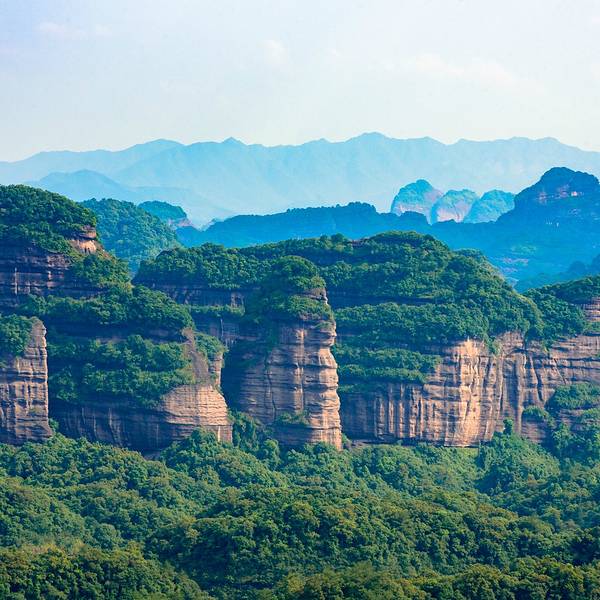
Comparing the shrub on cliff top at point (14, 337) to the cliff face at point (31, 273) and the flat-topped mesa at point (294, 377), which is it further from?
the flat-topped mesa at point (294, 377)


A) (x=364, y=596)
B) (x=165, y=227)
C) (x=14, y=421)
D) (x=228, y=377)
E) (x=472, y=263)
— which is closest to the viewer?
(x=364, y=596)

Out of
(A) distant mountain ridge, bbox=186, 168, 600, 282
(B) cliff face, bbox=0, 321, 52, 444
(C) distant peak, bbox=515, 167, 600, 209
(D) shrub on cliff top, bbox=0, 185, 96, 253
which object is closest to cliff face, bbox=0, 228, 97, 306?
(D) shrub on cliff top, bbox=0, 185, 96, 253

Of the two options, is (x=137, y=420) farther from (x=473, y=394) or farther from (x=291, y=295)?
(x=473, y=394)

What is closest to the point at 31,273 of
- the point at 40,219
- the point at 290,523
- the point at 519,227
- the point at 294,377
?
the point at 40,219

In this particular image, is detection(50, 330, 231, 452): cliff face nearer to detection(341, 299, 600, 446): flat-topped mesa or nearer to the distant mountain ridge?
detection(341, 299, 600, 446): flat-topped mesa

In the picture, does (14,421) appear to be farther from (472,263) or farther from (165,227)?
(165,227)

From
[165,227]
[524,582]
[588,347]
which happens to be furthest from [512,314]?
[165,227]
